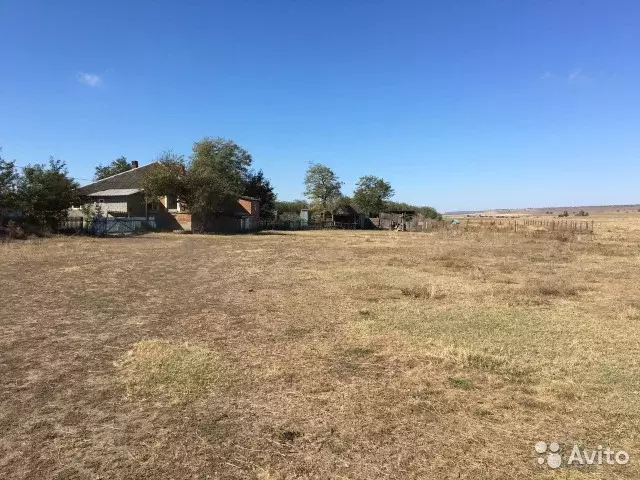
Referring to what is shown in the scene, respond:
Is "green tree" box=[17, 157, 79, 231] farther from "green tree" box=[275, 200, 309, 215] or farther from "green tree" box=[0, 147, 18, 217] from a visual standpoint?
"green tree" box=[275, 200, 309, 215]

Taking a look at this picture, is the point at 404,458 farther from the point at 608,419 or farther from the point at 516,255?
the point at 516,255

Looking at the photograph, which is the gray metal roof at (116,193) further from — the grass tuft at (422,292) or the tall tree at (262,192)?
the grass tuft at (422,292)

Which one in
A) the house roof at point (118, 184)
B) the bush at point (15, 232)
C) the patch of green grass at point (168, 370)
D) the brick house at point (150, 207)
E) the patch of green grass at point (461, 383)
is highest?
the house roof at point (118, 184)

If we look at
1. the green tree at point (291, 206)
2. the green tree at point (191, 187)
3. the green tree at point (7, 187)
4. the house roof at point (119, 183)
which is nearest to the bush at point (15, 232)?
the green tree at point (7, 187)

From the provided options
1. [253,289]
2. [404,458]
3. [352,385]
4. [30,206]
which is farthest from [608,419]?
[30,206]

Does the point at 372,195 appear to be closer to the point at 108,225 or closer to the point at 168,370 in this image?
the point at 108,225

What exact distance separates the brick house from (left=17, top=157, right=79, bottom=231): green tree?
14.9 feet

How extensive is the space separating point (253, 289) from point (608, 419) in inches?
349

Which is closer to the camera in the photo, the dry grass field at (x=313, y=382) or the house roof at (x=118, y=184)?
the dry grass field at (x=313, y=382)

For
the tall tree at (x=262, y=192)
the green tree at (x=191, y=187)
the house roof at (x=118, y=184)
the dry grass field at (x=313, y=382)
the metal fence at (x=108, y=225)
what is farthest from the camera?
the tall tree at (x=262, y=192)

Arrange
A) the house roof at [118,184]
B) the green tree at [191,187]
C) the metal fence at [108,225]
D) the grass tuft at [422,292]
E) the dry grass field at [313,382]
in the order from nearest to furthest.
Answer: the dry grass field at [313,382] → the grass tuft at [422,292] → the metal fence at [108,225] → the green tree at [191,187] → the house roof at [118,184]

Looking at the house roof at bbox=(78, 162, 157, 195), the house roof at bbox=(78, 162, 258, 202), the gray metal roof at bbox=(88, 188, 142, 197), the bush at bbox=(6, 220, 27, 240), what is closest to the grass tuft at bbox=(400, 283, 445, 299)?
the bush at bbox=(6, 220, 27, 240)

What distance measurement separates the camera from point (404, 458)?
11.1 feet

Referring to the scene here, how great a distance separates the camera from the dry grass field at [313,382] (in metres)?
3.38
